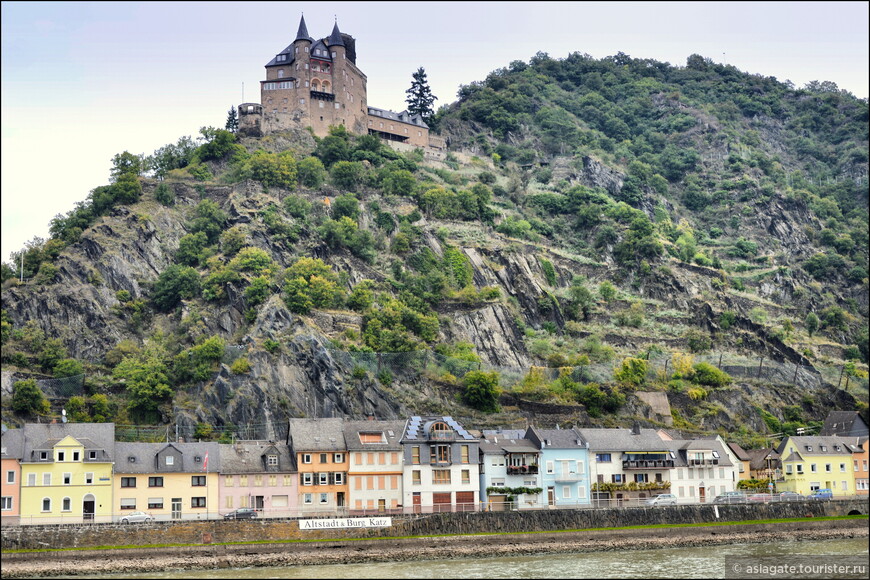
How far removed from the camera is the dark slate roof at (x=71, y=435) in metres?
69.3

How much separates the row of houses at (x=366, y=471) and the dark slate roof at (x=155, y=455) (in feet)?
0.27

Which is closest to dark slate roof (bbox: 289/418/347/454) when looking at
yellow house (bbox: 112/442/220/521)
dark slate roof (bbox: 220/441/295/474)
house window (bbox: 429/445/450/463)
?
dark slate roof (bbox: 220/441/295/474)

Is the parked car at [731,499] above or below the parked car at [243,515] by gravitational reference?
below

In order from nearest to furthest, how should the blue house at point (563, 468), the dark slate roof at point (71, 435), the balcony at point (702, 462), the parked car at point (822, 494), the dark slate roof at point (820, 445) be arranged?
the dark slate roof at point (71, 435) < the parked car at point (822, 494) < the blue house at point (563, 468) < the balcony at point (702, 462) < the dark slate roof at point (820, 445)

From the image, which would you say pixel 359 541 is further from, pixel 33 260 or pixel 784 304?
pixel 784 304

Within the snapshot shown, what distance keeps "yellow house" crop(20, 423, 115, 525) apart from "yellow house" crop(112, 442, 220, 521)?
36.1 inches

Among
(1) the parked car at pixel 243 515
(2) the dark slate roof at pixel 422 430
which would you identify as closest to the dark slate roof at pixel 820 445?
(2) the dark slate roof at pixel 422 430

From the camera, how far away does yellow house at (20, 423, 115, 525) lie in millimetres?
68125

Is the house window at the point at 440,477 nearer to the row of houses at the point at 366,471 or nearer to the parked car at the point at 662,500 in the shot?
the row of houses at the point at 366,471

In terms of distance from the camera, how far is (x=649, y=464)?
8106 centimetres

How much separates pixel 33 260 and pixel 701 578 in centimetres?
7203

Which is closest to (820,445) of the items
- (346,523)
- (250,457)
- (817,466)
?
(817,466)

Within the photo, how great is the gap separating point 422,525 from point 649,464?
76.9 ft

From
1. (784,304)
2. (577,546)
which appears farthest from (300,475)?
(784,304)
